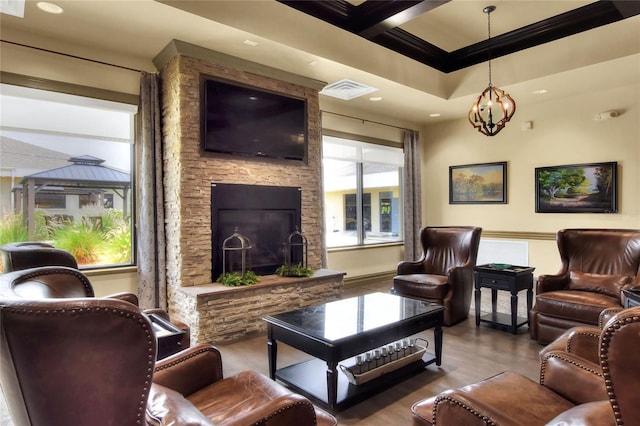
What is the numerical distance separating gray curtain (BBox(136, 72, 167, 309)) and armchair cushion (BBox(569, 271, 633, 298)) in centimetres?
418

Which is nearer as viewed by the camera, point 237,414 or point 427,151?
point 237,414

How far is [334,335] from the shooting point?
239 centimetres

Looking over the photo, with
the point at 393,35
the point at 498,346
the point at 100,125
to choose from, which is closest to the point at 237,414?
the point at 498,346

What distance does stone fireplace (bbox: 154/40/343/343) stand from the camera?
3732mm

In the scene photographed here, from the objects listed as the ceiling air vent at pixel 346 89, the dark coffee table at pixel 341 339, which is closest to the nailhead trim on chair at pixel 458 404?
the dark coffee table at pixel 341 339

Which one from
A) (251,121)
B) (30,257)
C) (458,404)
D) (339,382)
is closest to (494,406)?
(458,404)

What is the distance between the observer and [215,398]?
5.51ft

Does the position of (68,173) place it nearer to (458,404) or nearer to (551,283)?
(458,404)

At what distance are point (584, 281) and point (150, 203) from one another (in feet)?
14.5

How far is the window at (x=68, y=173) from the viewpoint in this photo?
3604mm

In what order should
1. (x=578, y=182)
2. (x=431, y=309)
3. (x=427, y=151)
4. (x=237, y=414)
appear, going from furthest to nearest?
(x=427, y=151) → (x=578, y=182) → (x=431, y=309) → (x=237, y=414)

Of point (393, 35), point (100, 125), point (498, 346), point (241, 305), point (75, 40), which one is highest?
point (393, 35)

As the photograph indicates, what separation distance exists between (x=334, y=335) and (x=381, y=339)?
1.27 feet

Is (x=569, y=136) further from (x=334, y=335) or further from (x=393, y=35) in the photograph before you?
(x=334, y=335)
